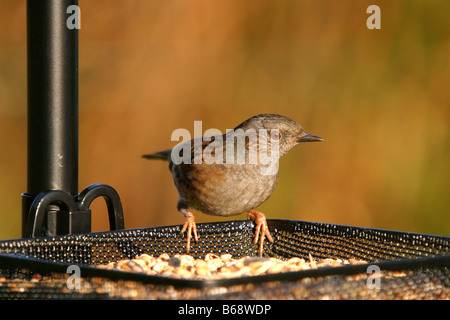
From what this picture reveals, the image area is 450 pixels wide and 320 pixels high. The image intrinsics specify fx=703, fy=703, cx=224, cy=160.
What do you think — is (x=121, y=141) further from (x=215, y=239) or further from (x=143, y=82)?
(x=215, y=239)

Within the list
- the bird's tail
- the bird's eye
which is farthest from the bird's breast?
the bird's tail

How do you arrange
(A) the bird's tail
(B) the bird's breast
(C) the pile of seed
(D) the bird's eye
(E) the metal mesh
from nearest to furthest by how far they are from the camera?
1. (E) the metal mesh
2. (C) the pile of seed
3. (B) the bird's breast
4. (D) the bird's eye
5. (A) the bird's tail

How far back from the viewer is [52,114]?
230 cm

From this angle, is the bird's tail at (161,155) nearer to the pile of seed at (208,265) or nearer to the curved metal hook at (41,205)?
the pile of seed at (208,265)

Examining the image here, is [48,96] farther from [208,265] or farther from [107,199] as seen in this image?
[208,265]

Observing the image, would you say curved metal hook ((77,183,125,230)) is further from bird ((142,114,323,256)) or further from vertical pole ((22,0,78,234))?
bird ((142,114,323,256))

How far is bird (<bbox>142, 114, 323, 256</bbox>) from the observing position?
10.2 ft

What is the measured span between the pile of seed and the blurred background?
1901 millimetres

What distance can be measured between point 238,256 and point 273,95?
78.0 inches
